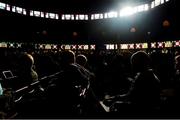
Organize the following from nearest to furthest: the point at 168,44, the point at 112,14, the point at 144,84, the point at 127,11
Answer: the point at 144,84 < the point at 168,44 < the point at 127,11 < the point at 112,14

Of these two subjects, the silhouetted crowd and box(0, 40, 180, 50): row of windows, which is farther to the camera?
box(0, 40, 180, 50): row of windows

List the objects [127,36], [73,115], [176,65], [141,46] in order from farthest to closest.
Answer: [127,36], [141,46], [176,65], [73,115]

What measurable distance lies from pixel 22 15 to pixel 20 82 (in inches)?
890

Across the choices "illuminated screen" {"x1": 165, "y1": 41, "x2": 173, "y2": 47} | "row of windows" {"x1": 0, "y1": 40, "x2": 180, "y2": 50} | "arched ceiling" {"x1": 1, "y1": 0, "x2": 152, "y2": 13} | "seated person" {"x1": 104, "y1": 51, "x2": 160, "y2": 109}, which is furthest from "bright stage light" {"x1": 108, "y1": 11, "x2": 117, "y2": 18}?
"seated person" {"x1": 104, "y1": 51, "x2": 160, "y2": 109}

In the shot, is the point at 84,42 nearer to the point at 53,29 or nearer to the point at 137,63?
the point at 53,29

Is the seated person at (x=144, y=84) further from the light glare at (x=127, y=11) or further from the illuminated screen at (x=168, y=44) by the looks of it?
the light glare at (x=127, y=11)

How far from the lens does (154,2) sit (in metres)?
19.8

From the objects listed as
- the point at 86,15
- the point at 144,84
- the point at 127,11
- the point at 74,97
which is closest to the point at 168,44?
the point at 127,11

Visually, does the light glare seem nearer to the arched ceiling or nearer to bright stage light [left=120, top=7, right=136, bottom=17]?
bright stage light [left=120, top=7, right=136, bottom=17]

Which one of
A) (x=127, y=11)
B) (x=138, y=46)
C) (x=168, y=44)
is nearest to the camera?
(x=168, y=44)

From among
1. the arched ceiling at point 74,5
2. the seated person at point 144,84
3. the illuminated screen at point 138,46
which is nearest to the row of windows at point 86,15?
the arched ceiling at point 74,5

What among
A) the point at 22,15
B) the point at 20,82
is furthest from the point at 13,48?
the point at 20,82

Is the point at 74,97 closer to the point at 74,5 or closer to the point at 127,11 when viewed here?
the point at 127,11

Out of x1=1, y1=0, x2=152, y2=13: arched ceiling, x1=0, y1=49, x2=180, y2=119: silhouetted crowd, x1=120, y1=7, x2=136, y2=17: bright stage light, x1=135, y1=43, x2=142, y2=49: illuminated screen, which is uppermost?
x1=1, y1=0, x2=152, y2=13: arched ceiling
